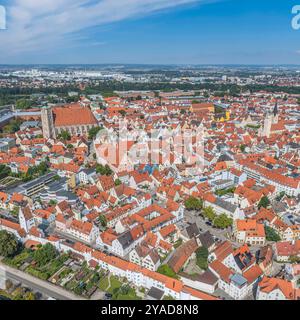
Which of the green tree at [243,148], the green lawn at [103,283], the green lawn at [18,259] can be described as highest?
the green tree at [243,148]

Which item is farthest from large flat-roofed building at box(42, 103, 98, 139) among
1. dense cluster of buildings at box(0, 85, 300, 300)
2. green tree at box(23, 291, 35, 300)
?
green tree at box(23, 291, 35, 300)

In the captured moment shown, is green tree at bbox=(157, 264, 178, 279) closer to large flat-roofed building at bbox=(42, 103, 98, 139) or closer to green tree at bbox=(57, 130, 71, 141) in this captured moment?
green tree at bbox=(57, 130, 71, 141)

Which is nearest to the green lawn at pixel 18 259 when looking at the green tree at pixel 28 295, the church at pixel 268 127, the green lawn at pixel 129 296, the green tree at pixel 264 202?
the green tree at pixel 28 295

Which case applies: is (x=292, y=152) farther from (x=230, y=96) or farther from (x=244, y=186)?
(x=230, y=96)

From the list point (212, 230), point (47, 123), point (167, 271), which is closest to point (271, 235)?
point (212, 230)

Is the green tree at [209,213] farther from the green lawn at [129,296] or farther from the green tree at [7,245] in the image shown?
the green tree at [7,245]

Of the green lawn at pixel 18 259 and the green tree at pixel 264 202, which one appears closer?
the green lawn at pixel 18 259

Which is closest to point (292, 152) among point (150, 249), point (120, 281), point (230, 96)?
point (150, 249)
